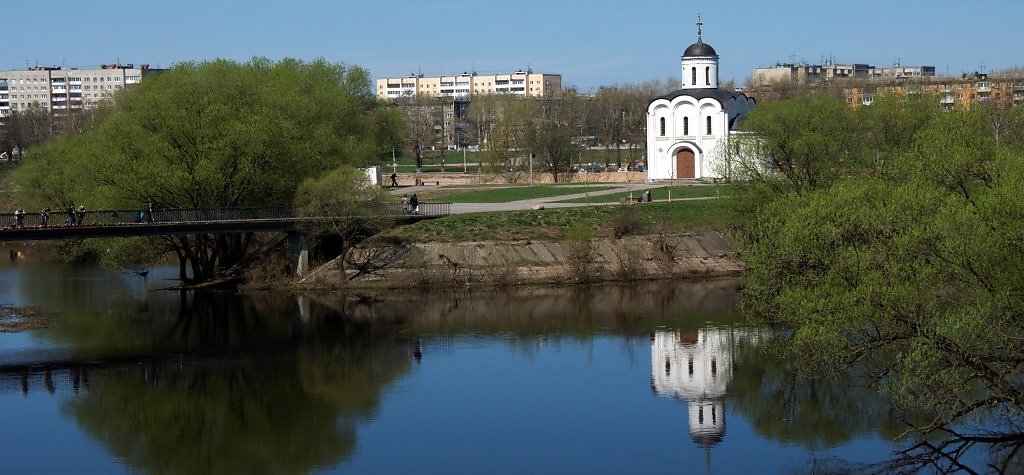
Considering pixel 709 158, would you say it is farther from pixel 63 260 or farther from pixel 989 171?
pixel 989 171

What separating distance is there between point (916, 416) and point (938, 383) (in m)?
3.25

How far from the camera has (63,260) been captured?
2415 inches

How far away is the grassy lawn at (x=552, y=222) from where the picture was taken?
172ft

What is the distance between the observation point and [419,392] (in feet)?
103

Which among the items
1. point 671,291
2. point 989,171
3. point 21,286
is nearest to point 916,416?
point 989,171

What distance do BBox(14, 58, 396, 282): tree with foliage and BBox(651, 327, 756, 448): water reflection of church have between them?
18.5 metres

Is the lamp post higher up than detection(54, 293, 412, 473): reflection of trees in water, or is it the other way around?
the lamp post

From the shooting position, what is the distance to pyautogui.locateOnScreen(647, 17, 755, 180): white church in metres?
74.3

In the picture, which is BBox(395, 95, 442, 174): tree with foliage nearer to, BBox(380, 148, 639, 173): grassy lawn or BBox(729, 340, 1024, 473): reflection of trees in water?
BBox(380, 148, 639, 173): grassy lawn

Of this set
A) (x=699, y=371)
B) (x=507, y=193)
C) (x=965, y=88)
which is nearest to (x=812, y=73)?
(x=965, y=88)

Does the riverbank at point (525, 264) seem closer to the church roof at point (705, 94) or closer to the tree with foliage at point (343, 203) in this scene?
the tree with foliage at point (343, 203)

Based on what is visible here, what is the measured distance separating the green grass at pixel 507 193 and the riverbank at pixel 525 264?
12.8 meters

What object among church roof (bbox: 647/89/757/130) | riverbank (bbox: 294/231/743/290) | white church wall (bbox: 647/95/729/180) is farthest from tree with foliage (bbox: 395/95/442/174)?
riverbank (bbox: 294/231/743/290)

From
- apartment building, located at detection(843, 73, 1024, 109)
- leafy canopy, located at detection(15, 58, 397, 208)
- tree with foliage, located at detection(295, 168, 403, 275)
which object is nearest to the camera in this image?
leafy canopy, located at detection(15, 58, 397, 208)
